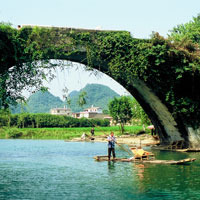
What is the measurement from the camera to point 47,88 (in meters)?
15.5

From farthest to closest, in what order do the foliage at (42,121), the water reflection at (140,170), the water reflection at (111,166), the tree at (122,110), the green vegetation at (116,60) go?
1. the foliage at (42,121)
2. the tree at (122,110)
3. the green vegetation at (116,60)
4. the water reflection at (111,166)
5. the water reflection at (140,170)

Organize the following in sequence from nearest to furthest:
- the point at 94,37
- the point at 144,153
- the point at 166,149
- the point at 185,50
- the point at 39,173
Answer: the point at 39,173
the point at 144,153
the point at 94,37
the point at 185,50
the point at 166,149

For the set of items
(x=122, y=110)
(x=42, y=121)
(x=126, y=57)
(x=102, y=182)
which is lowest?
(x=102, y=182)

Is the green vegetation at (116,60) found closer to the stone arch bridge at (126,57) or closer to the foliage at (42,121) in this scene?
the stone arch bridge at (126,57)

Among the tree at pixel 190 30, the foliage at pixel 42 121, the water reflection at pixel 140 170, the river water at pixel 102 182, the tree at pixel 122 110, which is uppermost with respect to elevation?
the tree at pixel 190 30

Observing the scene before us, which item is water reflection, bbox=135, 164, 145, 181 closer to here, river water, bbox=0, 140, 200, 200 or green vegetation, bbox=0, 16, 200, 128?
river water, bbox=0, 140, 200, 200

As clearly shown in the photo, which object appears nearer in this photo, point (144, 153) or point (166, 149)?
point (144, 153)

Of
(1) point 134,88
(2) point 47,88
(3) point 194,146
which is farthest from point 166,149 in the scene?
(2) point 47,88

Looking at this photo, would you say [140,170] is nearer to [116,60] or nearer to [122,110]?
[116,60]

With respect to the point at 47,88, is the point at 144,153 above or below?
below

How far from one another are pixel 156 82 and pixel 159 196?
34.0 feet

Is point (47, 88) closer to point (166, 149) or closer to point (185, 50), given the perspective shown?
point (185, 50)

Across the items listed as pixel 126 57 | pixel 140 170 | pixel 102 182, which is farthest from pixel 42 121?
pixel 102 182

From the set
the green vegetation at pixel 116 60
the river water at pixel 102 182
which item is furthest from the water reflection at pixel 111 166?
the green vegetation at pixel 116 60
